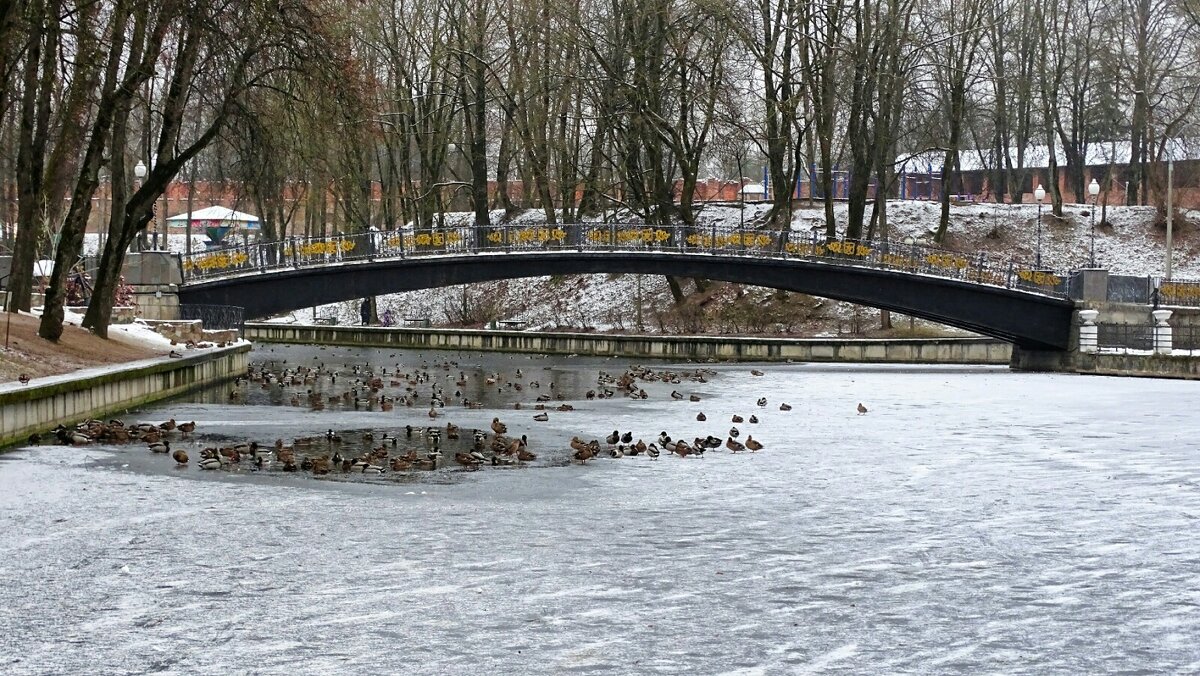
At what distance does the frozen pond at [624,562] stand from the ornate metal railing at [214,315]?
2136 centimetres

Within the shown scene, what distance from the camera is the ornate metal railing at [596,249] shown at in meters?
45.9

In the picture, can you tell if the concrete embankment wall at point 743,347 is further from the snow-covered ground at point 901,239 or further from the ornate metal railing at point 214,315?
the ornate metal railing at point 214,315

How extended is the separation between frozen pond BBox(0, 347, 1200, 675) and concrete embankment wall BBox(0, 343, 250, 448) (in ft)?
3.41

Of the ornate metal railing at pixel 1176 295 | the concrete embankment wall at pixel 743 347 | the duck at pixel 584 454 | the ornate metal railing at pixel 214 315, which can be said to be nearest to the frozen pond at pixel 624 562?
the duck at pixel 584 454

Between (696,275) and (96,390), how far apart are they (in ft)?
86.0

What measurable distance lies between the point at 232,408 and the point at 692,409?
28.6ft

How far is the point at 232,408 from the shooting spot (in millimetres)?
29203

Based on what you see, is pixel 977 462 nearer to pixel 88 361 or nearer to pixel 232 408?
pixel 232 408

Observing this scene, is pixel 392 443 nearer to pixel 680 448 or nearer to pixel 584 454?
pixel 584 454

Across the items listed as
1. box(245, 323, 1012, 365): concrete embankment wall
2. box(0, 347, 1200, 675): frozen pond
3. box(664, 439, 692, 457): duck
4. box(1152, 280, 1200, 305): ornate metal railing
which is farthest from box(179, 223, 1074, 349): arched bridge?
box(664, 439, 692, 457): duck

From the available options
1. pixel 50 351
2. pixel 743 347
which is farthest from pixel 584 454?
pixel 743 347

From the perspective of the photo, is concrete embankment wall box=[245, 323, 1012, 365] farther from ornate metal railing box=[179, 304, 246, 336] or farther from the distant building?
the distant building

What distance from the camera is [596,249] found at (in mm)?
48750

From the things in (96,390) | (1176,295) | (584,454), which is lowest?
(584,454)
